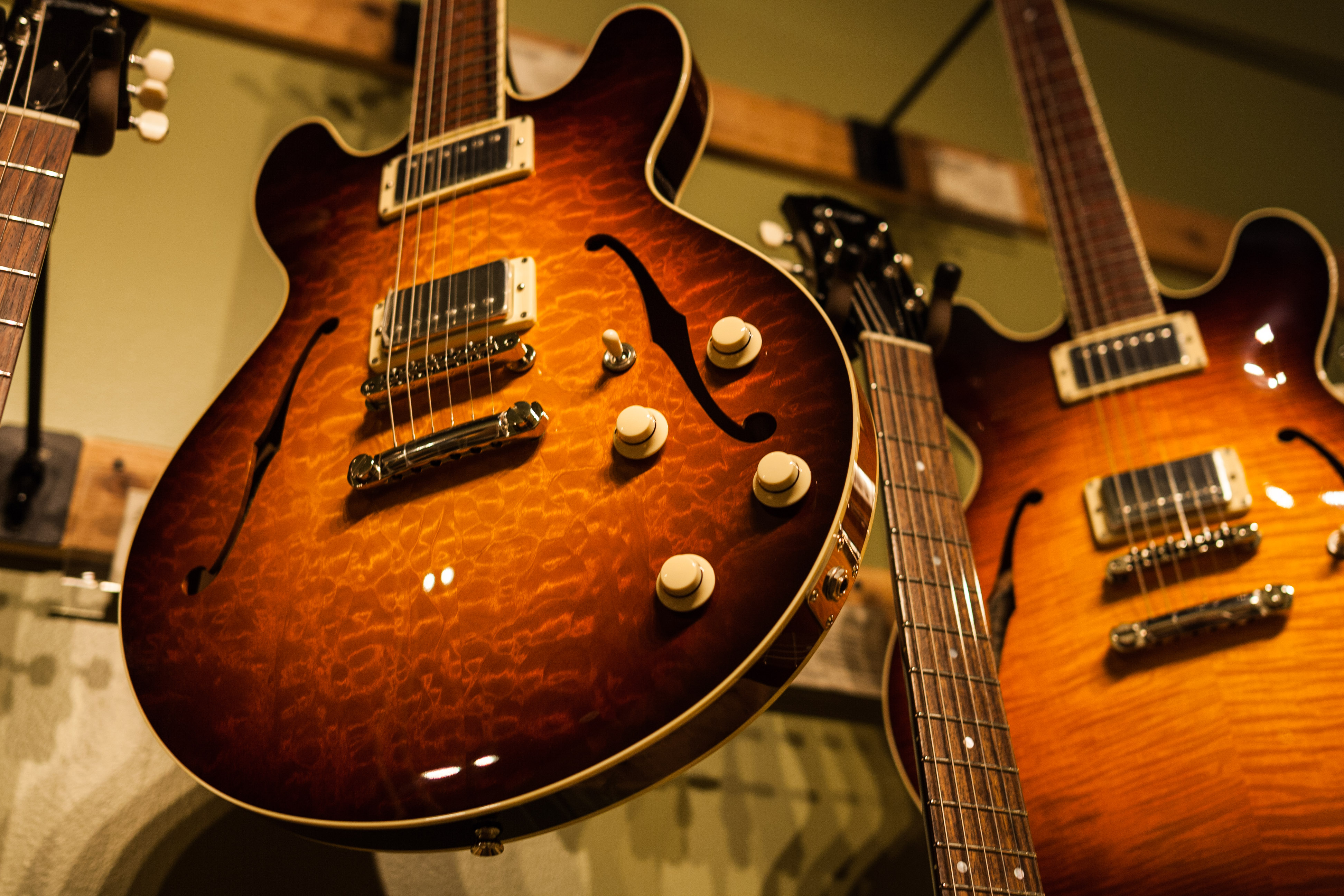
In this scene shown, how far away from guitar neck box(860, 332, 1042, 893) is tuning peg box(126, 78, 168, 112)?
2.65 ft

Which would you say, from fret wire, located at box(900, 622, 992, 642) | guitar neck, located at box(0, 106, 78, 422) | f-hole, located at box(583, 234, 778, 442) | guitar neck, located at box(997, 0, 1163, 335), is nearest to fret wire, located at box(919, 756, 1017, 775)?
fret wire, located at box(900, 622, 992, 642)

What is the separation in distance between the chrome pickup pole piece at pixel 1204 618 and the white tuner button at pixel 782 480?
0.51 meters

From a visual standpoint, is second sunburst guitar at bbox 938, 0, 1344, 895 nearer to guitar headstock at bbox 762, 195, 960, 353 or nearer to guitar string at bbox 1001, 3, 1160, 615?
guitar string at bbox 1001, 3, 1160, 615

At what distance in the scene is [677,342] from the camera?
894mm

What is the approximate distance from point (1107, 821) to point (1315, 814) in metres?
0.17

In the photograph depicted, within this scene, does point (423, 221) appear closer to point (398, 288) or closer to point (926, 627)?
point (398, 288)

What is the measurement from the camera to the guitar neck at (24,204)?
0.85 m

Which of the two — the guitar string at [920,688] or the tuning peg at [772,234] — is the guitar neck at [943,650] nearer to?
the guitar string at [920,688]

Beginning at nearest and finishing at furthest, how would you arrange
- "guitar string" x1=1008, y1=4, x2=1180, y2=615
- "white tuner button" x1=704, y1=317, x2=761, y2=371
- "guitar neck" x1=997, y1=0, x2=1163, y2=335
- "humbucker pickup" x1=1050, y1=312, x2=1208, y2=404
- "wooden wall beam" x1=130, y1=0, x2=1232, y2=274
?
"white tuner button" x1=704, y1=317, x2=761, y2=371 → "guitar string" x1=1008, y1=4, x2=1180, y2=615 → "humbucker pickup" x1=1050, y1=312, x2=1208, y2=404 → "guitar neck" x1=997, y1=0, x2=1163, y2=335 → "wooden wall beam" x1=130, y1=0, x2=1232, y2=274

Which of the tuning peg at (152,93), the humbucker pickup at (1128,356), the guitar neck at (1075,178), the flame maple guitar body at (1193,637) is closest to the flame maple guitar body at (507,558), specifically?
the tuning peg at (152,93)

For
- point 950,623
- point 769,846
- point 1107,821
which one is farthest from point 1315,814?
point 769,846

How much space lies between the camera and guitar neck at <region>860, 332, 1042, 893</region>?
0.87 metres

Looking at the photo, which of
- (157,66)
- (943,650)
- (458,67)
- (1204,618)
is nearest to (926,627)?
(943,650)

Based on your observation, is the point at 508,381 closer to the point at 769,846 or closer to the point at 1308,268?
the point at 769,846
